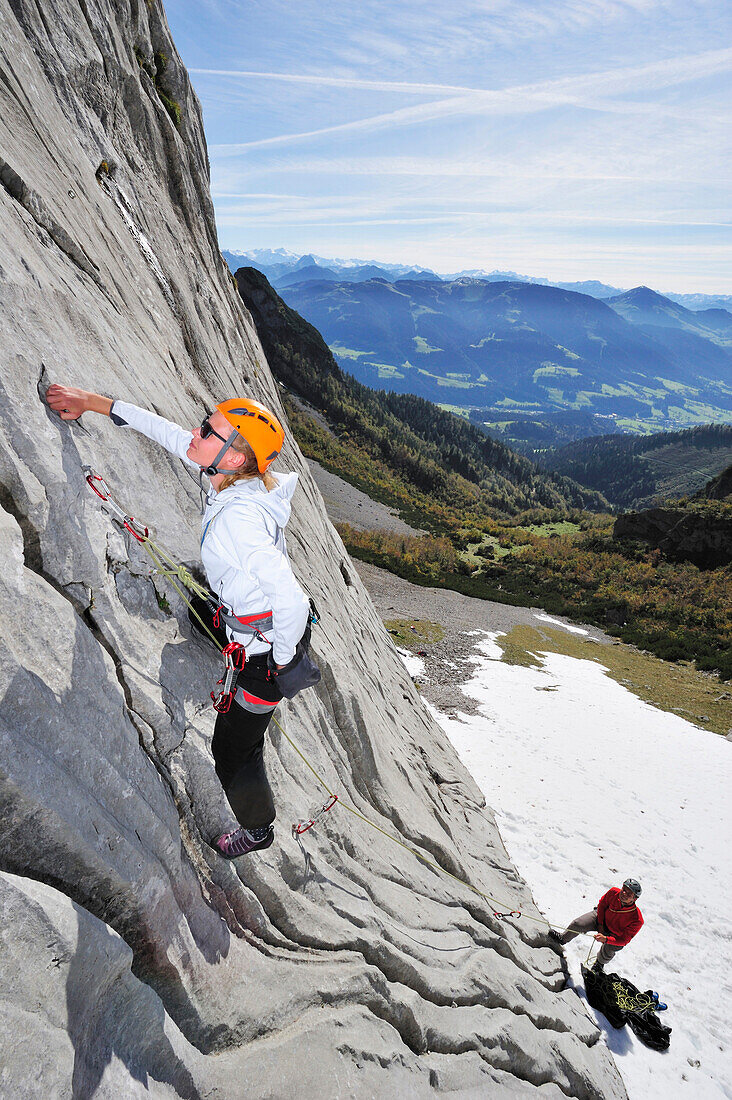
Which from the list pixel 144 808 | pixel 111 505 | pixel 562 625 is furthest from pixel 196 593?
pixel 562 625

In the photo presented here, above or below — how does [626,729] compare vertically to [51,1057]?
below

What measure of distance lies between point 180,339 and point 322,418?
428 ft

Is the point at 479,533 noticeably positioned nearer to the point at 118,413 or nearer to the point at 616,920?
the point at 616,920

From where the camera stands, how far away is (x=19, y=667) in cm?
348

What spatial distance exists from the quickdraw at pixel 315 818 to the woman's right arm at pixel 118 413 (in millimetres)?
4291

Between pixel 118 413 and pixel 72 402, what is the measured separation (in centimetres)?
38

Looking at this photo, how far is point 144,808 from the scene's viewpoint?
421 cm

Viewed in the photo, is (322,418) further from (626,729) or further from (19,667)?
(19,667)

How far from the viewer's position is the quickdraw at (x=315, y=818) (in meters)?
6.09

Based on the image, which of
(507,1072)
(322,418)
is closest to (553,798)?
(507,1072)

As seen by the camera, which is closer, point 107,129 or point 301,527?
point 107,129

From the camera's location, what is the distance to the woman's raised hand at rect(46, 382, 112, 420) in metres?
4.61

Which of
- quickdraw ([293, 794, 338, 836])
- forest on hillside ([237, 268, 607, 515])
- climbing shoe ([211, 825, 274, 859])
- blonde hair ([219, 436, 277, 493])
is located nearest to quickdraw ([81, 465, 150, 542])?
blonde hair ([219, 436, 277, 493])

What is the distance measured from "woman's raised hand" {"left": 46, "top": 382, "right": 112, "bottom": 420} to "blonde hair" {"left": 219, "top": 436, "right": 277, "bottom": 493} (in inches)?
59.7
